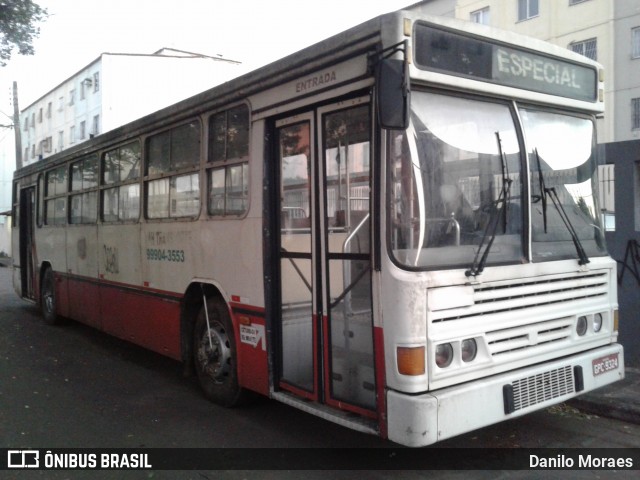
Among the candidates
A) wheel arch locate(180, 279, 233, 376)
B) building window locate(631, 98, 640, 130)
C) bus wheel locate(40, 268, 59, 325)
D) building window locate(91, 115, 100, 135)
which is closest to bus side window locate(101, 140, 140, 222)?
wheel arch locate(180, 279, 233, 376)

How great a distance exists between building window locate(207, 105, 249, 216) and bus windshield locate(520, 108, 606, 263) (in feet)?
7.78

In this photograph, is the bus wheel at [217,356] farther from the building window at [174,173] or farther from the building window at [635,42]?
the building window at [635,42]

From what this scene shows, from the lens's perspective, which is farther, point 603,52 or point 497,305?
point 603,52

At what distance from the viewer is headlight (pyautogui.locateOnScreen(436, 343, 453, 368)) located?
153 inches

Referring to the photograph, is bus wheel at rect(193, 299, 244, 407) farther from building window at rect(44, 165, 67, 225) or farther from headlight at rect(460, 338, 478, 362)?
building window at rect(44, 165, 67, 225)

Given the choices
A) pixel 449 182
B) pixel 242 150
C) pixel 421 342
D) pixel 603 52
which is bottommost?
pixel 421 342

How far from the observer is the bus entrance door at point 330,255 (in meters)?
4.30

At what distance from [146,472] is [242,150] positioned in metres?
2.75

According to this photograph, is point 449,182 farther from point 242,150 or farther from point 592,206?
point 242,150

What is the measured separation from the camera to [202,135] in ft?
20.2

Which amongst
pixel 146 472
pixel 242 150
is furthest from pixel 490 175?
pixel 146 472

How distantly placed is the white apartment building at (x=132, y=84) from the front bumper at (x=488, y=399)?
37.6m

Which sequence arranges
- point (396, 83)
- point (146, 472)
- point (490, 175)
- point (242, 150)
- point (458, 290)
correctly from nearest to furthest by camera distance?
point (396, 83) < point (458, 290) < point (490, 175) < point (146, 472) < point (242, 150)

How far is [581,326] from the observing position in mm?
4793
